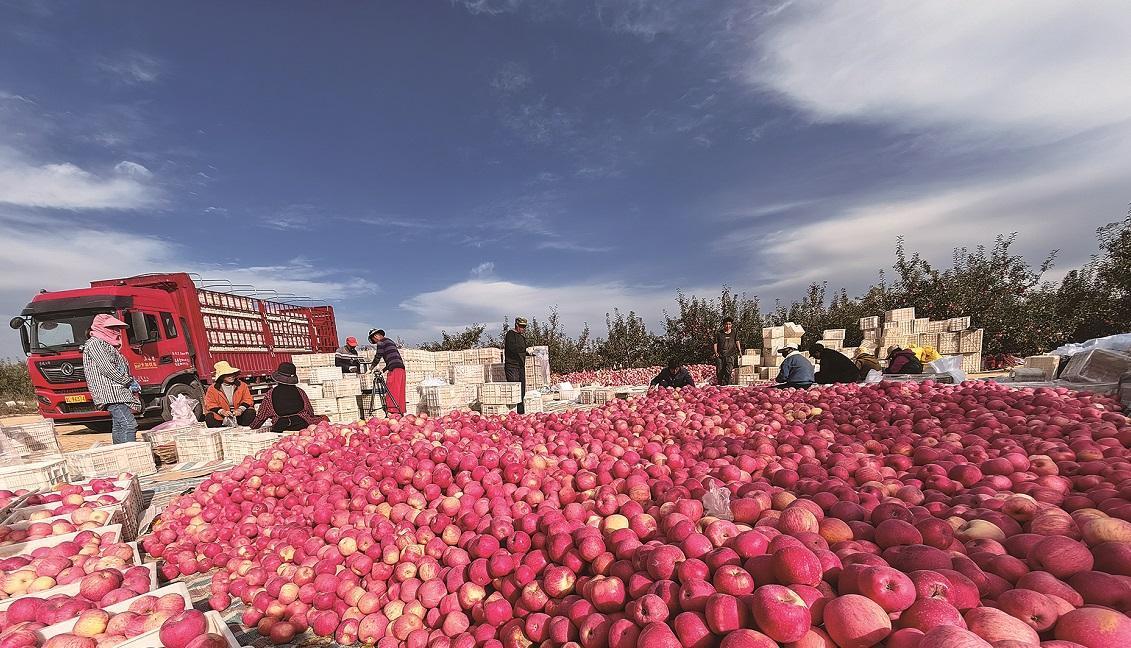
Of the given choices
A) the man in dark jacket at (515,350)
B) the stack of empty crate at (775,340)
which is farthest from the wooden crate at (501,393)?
the stack of empty crate at (775,340)

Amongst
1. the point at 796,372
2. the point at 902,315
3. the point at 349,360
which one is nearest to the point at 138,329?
the point at 349,360

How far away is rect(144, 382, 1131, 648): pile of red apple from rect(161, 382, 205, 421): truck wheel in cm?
856

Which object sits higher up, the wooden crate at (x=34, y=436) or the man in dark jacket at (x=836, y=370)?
the wooden crate at (x=34, y=436)

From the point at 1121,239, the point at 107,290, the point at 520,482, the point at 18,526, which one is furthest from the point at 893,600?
the point at 1121,239

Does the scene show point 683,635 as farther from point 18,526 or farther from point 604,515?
point 18,526

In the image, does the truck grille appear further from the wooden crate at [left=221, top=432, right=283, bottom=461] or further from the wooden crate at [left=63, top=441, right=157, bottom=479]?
the wooden crate at [left=221, top=432, right=283, bottom=461]

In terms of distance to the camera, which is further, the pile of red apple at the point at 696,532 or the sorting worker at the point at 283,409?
the sorting worker at the point at 283,409

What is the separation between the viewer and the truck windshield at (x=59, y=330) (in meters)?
9.96

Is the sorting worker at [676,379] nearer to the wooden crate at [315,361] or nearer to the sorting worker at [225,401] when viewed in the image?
the sorting worker at [225,401]

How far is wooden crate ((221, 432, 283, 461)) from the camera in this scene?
582 cm

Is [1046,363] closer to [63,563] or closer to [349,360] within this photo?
[63,563]

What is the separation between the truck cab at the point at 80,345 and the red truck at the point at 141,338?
0.02 m

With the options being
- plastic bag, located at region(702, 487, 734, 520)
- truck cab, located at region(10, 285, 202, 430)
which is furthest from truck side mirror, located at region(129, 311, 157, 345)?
plastic bag, located at region(702, 487, 734, 520)

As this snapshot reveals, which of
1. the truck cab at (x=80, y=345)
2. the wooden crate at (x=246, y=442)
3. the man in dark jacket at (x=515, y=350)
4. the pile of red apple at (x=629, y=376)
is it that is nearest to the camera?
the wooden crate at (x=246, y=442)
